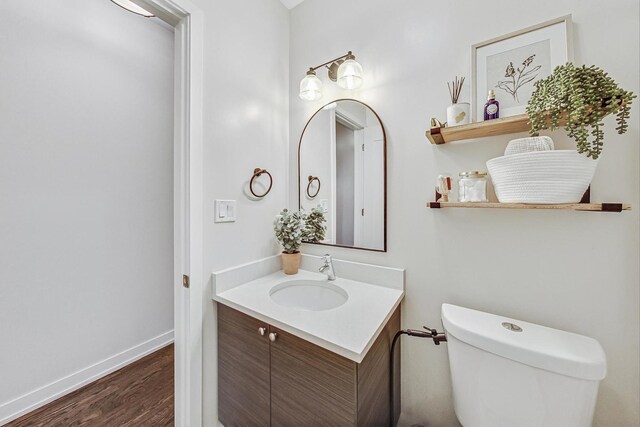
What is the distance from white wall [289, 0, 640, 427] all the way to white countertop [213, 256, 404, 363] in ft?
0.44

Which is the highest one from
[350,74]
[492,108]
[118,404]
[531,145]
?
[350,74]

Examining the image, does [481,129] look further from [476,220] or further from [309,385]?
[309,385]

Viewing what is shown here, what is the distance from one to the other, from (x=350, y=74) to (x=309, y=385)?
139cm

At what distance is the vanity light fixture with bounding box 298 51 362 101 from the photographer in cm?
123

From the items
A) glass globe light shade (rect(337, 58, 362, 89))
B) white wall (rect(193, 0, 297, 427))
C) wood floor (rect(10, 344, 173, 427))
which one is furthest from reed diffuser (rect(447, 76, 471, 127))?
wood floor (rect(10, 344, 173, 427))

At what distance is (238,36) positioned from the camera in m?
1.29

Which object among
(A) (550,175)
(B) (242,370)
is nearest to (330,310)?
(B) (242,370)

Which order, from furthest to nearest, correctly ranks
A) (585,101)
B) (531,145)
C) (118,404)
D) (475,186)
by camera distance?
(118,404), (475,186), (531,145), (585,101)

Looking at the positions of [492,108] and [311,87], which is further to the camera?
[311,87]

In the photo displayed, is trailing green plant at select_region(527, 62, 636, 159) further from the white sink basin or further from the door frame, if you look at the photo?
the door frame

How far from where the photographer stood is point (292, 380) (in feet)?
2.86

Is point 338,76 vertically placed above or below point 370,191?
above

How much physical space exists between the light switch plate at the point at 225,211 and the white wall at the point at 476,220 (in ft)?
2.03

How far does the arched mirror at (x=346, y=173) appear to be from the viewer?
1.26m
